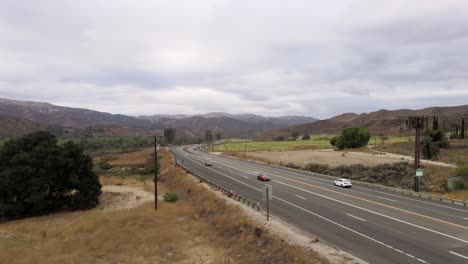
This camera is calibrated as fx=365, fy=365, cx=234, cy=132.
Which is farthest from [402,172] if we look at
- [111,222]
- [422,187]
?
[111,222]

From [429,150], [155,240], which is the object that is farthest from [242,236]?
[429,150]

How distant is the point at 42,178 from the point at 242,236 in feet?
97.6

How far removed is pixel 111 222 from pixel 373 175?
47228 millimetres

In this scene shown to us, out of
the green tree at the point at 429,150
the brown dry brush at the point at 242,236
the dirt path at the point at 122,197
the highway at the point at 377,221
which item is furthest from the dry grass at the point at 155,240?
the green tree at the point at 429,150

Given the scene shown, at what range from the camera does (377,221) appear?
89.8 ft

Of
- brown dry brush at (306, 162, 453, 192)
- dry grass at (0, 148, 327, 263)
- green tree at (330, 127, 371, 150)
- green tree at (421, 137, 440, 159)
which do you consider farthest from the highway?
green tree at (330, 127, 371, 150)

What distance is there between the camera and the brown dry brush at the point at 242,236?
20931 mm

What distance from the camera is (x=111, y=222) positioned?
3384 cm

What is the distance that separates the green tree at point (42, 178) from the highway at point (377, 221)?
21.0 m

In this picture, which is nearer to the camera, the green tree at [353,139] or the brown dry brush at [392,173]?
the brown dry brush at [392,173]

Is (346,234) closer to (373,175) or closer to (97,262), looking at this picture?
(97,262)

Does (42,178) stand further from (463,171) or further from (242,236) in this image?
(463,171)

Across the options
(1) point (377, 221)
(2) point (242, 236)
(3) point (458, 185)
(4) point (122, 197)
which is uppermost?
(1) point (377, 221)

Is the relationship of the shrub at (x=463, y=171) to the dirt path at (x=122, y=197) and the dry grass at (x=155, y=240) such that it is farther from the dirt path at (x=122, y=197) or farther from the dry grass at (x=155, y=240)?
the dirt path at (x=122, y=197)
